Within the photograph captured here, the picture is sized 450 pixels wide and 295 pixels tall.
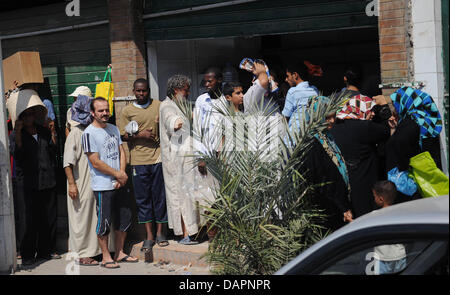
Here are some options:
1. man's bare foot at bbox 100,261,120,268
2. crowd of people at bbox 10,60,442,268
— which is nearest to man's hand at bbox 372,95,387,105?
crowd of people at bbox 10,60,442,268

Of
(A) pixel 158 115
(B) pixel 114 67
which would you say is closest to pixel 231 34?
(A) pixel 158 115

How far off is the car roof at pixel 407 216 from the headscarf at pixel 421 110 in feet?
7.75

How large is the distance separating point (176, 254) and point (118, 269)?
2.23 feet

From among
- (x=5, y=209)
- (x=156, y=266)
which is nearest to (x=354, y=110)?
(x=156, y=266)

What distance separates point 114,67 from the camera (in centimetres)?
761

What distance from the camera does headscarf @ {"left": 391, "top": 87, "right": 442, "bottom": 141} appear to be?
4.88 m

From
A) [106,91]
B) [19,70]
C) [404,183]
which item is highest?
[19,70]

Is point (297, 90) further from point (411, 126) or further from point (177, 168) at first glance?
point (177, 168)

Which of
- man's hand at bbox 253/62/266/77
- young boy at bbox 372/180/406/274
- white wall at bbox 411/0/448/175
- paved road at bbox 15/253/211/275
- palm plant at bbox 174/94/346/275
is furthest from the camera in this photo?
paved road at bbox 15/253/211/275

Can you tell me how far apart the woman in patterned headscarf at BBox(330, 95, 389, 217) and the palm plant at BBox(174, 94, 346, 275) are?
55 cm

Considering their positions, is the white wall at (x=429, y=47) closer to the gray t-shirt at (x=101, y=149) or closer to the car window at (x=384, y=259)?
the car window at (x=384, y=259)

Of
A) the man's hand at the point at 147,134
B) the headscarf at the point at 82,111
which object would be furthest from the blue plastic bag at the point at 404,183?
the headscarf at the point at 82,111

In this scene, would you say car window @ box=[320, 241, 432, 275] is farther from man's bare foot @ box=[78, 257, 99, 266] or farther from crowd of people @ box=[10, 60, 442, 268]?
man's bare foot @ box=[78, 257, 99, 266]

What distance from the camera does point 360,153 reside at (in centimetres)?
510
